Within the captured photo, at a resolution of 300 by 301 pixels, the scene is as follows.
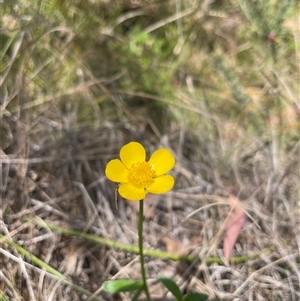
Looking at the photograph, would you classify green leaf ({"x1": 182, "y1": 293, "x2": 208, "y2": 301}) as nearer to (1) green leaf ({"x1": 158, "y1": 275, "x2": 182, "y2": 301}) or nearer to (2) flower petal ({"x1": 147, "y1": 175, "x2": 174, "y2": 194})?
(1) green leaf ({"x1": 158, "y1": 275, "x2": 182, "y2": 301})

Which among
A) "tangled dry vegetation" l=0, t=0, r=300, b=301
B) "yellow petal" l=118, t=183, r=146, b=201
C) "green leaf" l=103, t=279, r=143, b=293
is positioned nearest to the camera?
"yellow petal" l=118, t=183, r=146, b=201

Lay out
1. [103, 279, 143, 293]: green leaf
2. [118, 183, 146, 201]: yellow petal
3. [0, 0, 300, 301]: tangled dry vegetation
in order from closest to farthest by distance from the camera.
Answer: [118, 183, 146, 201]: yellow petal < [103, 279, 143, 293]: green leaf < [0, 0, 300, 301]: tangled dry vegetation

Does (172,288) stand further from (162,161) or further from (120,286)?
(162,161)

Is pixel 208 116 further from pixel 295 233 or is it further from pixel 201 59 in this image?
pixel 295 233

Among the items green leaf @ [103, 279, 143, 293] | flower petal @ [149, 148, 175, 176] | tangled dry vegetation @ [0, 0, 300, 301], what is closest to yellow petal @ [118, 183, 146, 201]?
flower petal @ [149, 148, 175, 176]

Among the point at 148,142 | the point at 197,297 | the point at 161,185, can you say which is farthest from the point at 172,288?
the point at 148,142
